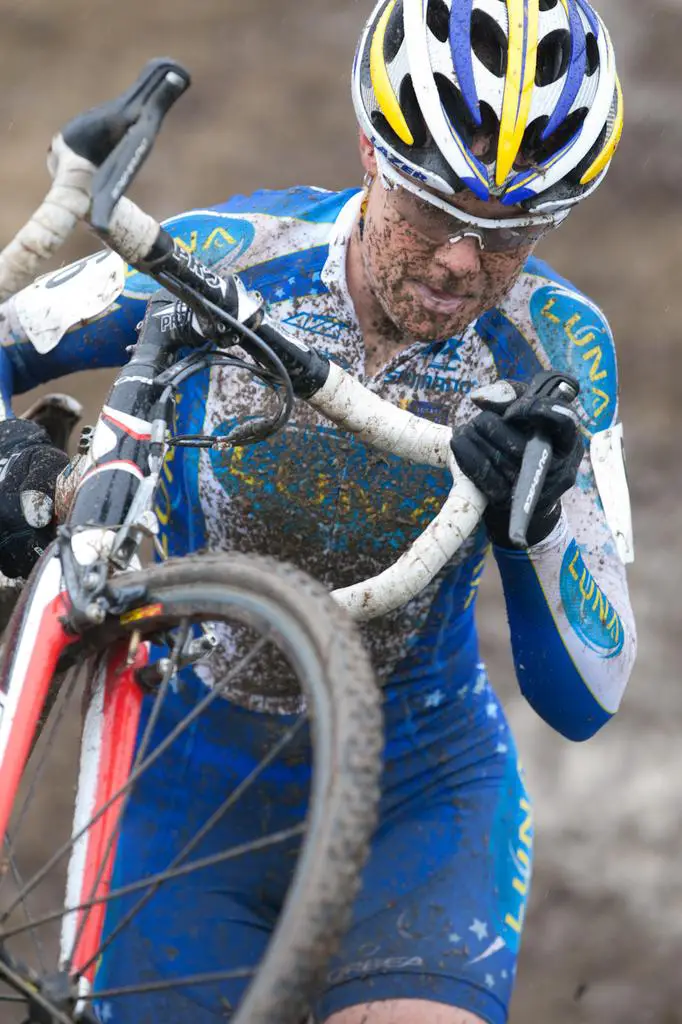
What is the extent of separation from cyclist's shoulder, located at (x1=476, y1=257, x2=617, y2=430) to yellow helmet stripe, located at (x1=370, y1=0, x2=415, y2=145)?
47cm

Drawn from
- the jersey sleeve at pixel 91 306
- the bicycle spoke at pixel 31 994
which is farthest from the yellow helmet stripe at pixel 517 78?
the bicycle spoke at pixel 31 994

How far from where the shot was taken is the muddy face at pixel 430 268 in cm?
281

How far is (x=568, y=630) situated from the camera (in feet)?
9.86

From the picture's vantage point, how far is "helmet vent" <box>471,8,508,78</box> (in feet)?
9.50

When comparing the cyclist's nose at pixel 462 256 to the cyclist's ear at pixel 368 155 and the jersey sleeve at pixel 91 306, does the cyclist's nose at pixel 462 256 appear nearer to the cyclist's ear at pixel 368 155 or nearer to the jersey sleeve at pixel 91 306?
the cyclist's ear at pixel 368 155

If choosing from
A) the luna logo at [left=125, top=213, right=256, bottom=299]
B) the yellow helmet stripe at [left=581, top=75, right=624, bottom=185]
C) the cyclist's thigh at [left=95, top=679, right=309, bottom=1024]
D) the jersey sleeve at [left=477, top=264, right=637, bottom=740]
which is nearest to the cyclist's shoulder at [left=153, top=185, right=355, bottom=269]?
the luna logo at [left=125, top=213, right=256, bottom=299]

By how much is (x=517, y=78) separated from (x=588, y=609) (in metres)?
0.98

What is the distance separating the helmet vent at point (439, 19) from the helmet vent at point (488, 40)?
0.16 feet

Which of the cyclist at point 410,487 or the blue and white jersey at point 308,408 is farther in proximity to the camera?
the blue and white jersey at point 308,408

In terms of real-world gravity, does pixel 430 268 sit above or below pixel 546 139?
below

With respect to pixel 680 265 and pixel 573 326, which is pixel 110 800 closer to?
pixel 573 326

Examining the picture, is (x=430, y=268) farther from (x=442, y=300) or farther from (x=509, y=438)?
(x=509, y=438)

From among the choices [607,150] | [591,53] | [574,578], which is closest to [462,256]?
[607,150]

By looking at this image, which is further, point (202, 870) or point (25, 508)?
point (202, 870)
